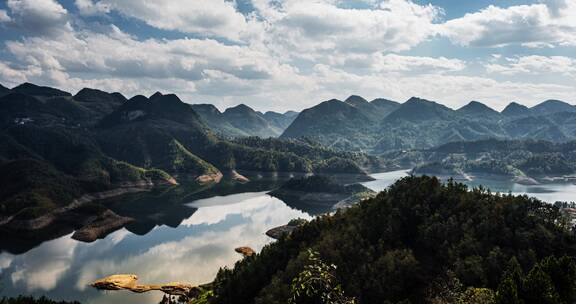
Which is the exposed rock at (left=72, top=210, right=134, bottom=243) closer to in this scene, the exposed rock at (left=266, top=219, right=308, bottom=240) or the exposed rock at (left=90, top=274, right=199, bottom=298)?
the exposed rock at (left=90, top=274, right=199, bottom=298)

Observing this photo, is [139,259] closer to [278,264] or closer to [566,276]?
[278,264]

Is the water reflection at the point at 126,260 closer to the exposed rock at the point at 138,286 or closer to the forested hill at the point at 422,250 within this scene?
the exposed rock at the point at 138,286

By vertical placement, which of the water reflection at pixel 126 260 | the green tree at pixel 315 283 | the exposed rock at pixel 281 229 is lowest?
the water reflection at pixel 126 260

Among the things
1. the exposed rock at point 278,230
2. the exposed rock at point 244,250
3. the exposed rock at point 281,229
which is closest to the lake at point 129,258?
the exposed rock at point 244,250

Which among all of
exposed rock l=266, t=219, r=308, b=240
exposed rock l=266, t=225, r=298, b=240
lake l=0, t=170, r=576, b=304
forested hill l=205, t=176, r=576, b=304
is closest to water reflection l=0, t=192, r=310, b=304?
lake l=0, t=170, r=576, b=304

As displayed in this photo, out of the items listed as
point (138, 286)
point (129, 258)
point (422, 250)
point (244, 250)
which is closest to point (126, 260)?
point (129, 258)

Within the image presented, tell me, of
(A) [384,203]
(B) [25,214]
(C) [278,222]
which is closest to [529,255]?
(A) [384,203]
